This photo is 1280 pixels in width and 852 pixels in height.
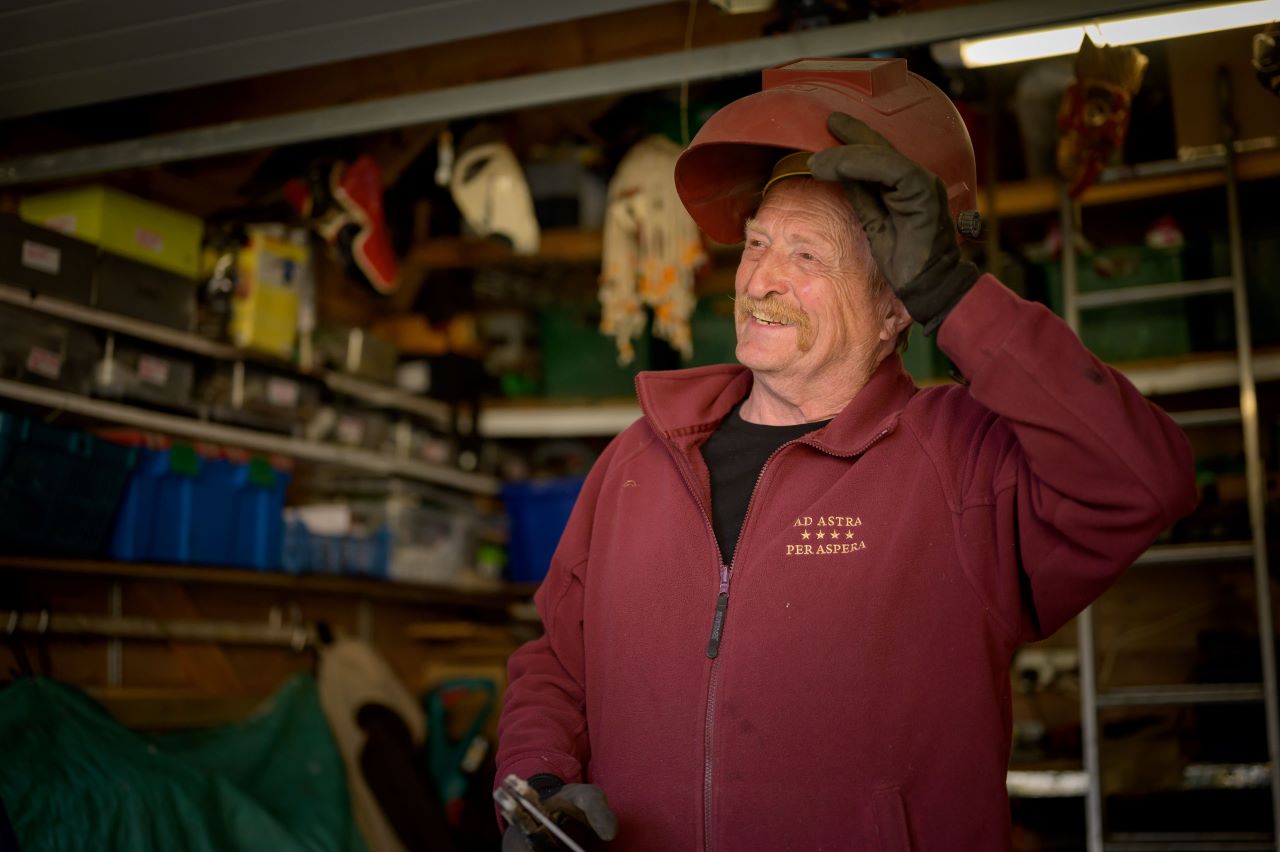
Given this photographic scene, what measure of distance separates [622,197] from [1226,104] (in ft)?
6.90

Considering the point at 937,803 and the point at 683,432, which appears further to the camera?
the point at 683,432

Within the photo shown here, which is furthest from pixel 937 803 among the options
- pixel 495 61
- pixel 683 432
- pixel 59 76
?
pixel 495 61

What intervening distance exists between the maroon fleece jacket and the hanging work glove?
0.13 m

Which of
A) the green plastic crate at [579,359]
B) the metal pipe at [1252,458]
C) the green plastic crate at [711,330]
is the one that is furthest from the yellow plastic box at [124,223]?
the metal pipe at [1252,458]

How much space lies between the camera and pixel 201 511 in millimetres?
4469

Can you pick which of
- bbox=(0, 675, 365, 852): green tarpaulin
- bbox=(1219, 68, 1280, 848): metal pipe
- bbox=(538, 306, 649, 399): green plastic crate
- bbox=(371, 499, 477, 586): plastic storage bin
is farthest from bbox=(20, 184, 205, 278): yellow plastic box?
bbox=(1219, 68, 1280, 848): metal pipe

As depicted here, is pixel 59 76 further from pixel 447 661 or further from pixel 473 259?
pixel 447 661

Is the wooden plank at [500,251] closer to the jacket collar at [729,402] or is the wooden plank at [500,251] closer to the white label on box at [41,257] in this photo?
the white label on box at [41,257]

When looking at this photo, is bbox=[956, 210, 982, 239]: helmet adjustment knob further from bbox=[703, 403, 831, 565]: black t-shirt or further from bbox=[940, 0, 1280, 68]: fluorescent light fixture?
bbox=[940, 0, 1280, 68]: fluorescent light fixture

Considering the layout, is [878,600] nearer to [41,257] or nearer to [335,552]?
[41,257]

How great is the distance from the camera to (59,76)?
3.65 meters

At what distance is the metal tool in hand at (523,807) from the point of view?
5.79 feet

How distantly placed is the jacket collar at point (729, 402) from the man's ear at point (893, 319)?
4 centimetres

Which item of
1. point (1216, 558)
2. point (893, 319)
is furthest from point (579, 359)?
point (893, 319)
